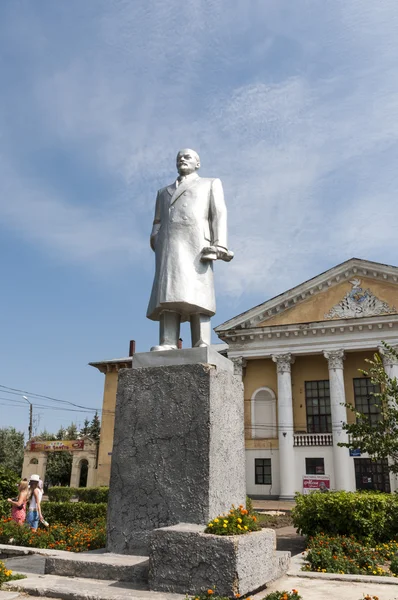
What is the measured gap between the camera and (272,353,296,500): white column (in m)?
29.4

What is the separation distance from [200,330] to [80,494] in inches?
977

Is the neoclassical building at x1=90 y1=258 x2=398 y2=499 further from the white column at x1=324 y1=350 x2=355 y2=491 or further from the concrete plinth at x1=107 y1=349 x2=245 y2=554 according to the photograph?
the concrete plinth at x1=107 y1=349 x2=245 y2=554

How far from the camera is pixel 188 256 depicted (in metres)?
5.98

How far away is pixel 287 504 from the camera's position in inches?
1089

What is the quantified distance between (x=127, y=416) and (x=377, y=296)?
27792mm

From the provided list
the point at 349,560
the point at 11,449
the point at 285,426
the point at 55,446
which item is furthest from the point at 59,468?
the point at 349,560

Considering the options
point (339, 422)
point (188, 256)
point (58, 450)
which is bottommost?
point (58, 450)

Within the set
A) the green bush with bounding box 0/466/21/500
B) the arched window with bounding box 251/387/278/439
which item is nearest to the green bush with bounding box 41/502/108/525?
the green bush with bounding box 0/466/21/500

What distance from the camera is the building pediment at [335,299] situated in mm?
30625

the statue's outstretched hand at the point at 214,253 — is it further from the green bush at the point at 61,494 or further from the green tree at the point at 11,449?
the green tree at the point at 11,449

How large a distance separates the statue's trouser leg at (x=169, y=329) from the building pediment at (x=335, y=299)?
85.5 feet

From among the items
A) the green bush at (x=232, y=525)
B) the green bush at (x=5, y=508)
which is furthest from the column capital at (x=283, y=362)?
the green bush at (x=232, y=525)

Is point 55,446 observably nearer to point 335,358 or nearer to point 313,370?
point 313,370

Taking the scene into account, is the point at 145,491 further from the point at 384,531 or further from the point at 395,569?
the point at 384,531
